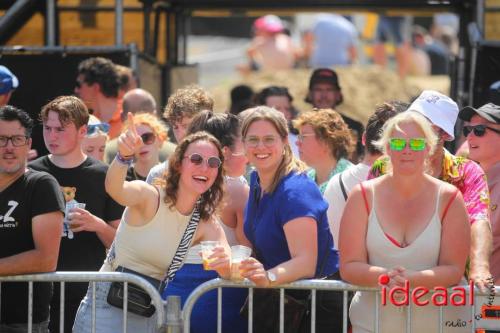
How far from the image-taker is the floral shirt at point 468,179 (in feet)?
20.3

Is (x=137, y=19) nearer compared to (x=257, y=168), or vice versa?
(x=257, y=168)

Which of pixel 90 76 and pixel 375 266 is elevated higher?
pixel 90 76

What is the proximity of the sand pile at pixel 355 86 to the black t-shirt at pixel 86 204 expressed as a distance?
10713 mm

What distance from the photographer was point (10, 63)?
10.6 metres

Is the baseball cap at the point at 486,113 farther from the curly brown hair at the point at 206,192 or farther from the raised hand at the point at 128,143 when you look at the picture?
the raised hand at the point at 128,143

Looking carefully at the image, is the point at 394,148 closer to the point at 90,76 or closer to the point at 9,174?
the point at 9,174

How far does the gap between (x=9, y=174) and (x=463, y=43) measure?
680 cm

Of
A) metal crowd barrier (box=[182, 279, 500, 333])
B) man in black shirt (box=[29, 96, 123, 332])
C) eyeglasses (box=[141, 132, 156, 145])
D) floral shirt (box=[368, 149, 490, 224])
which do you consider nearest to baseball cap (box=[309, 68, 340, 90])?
eyeglasses (box=[141, 132, 156, 145])

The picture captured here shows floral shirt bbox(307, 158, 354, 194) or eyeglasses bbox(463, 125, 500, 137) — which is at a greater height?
eyeglasses bbox(463, 125, 500, 137)

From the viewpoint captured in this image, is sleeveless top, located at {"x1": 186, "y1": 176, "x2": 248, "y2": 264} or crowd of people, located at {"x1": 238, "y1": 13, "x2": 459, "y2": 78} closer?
sleeveless top, located at {"x1": 186, "y1": 176, "x2": 248, "y2": 264}

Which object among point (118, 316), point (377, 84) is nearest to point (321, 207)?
point (118, 316)

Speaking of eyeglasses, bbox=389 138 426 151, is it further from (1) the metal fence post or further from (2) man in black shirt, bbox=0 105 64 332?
(2) man in black shirt, bbox=0 105 64 332

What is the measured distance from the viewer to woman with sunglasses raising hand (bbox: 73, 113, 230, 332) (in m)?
6.08

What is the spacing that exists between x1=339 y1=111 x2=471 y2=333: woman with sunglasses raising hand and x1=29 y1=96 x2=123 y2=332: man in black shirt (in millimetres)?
1761
